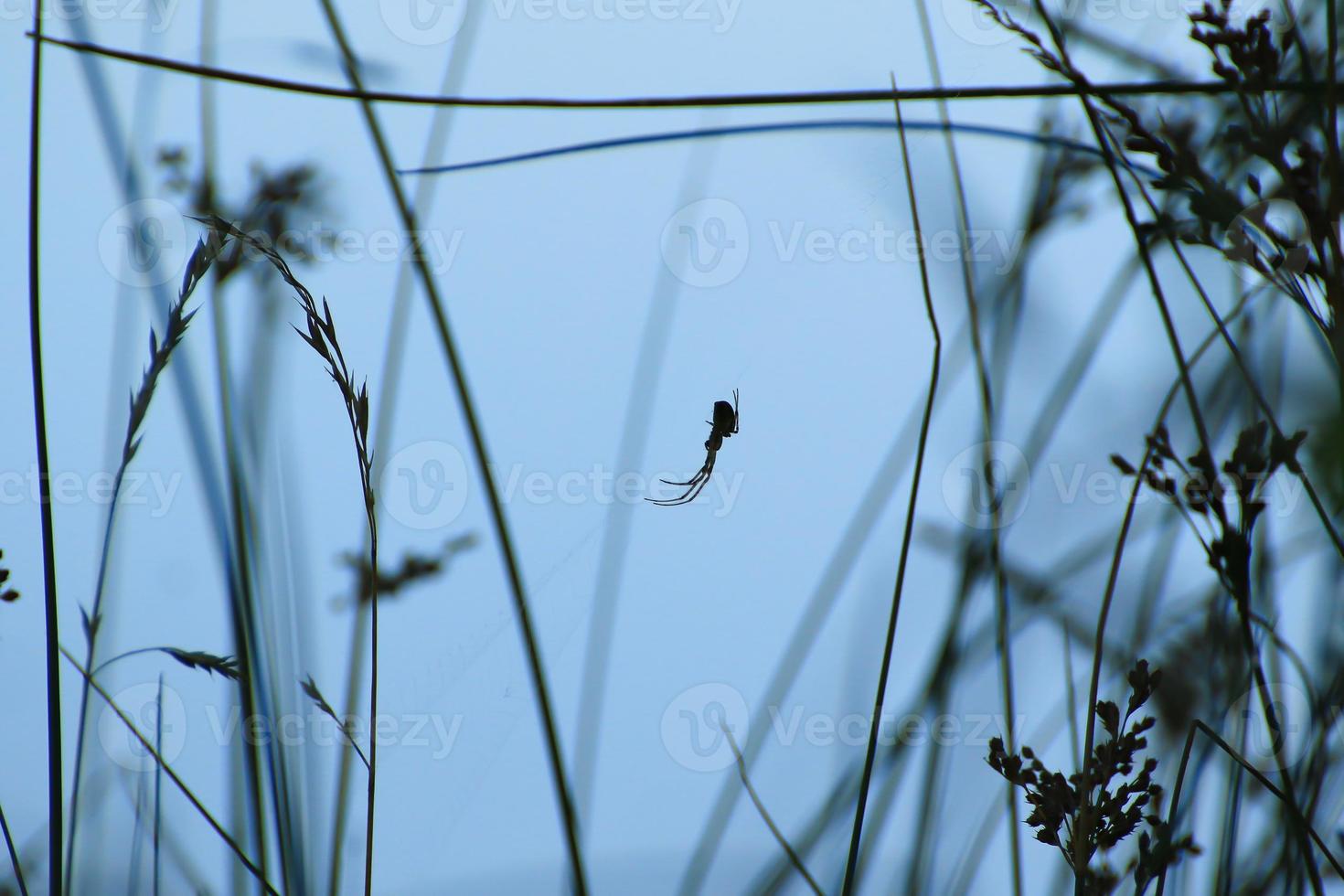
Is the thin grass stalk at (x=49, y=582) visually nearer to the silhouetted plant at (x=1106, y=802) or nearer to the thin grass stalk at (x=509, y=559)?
the thin grass stalk at (x=509, y=559)

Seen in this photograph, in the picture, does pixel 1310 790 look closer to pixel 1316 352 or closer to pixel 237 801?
pixel 1316 352

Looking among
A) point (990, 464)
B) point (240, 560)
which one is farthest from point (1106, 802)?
point (240, 560)

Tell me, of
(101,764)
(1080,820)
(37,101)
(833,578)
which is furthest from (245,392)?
(1080,820)

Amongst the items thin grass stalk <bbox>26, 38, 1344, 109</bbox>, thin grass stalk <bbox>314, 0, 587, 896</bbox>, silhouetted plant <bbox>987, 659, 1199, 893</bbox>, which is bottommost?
silhouetted plant <bbox>987, 659, 1199, 893</bbox>

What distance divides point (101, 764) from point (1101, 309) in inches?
38.0

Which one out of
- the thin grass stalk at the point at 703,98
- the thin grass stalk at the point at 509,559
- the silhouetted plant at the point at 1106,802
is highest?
the thin grass stalk at the point at 703,98

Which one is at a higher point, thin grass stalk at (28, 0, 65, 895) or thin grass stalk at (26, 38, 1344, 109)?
thin grass stalk at (26, 38, 1344, 109)

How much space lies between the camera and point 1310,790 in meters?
0.58

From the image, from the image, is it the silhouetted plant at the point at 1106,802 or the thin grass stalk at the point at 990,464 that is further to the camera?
the thin grass stalk at the point at 990,464

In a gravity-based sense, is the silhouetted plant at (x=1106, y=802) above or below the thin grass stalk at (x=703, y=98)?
below

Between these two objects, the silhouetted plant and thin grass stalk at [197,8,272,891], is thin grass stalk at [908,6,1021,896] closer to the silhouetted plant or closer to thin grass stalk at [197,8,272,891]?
the silhouetted plant

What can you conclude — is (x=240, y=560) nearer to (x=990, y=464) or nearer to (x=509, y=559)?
(x=509, y=559)

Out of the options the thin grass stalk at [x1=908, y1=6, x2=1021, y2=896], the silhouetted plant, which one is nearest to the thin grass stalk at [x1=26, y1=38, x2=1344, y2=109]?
the thin grass stalk at [x1=908, y1=6, x2=1021, y2=896]

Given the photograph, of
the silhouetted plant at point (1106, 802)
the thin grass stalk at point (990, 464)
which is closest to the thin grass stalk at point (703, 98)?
the thin grass stalk at point (990, 464)
